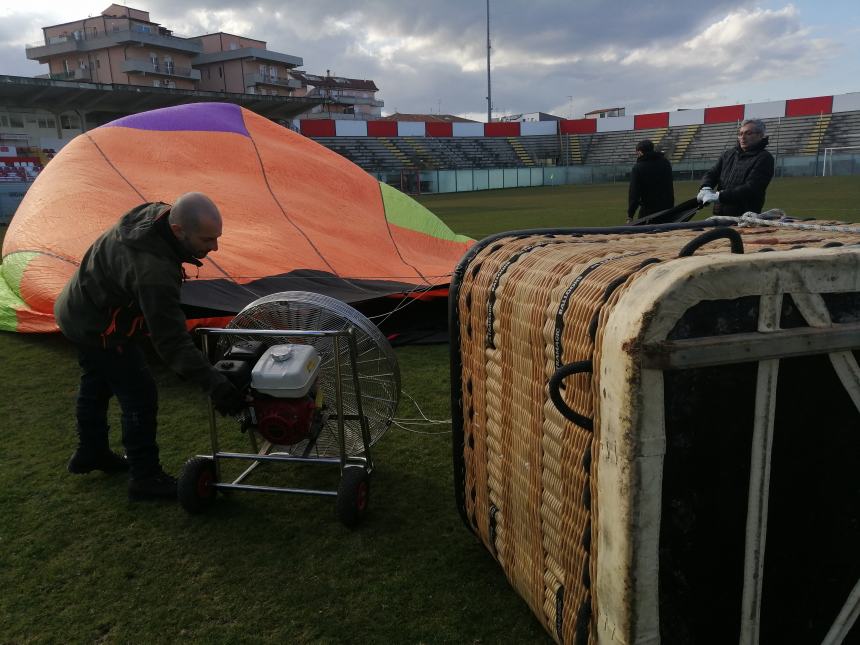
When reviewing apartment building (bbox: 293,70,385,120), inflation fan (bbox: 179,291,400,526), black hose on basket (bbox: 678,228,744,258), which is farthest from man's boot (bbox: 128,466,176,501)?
apartment building (bbox: 293,70,385,120)

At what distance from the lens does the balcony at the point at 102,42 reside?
52.7 meters

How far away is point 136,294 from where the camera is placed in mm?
2701

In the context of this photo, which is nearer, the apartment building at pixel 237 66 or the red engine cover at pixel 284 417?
the red engine cover at pixel 284 417

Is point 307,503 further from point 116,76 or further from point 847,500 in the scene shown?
point 116,76

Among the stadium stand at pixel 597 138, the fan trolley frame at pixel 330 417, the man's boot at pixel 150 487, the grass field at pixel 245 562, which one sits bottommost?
the grass field at pixel 245 562

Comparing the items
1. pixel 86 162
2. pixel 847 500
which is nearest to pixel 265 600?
pixel 847 500

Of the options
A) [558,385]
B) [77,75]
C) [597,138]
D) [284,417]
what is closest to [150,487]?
[284,417]

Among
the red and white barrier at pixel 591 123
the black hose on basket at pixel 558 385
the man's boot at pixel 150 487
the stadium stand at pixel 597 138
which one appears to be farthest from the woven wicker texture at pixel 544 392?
the red and white barrier at pixel 591 123

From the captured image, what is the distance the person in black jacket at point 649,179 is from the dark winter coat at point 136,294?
501 cm

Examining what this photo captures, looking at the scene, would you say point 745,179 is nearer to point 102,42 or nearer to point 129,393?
point 129,393

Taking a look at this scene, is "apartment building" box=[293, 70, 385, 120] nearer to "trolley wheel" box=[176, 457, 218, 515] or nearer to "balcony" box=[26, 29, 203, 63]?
"balcony" box=[26, 29, 203, 63]

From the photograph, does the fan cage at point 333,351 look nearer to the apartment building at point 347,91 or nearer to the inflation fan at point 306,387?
the inflation fan at point 306,387

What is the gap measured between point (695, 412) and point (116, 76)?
6261 centimetres

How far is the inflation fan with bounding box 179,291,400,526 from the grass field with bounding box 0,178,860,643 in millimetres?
170
